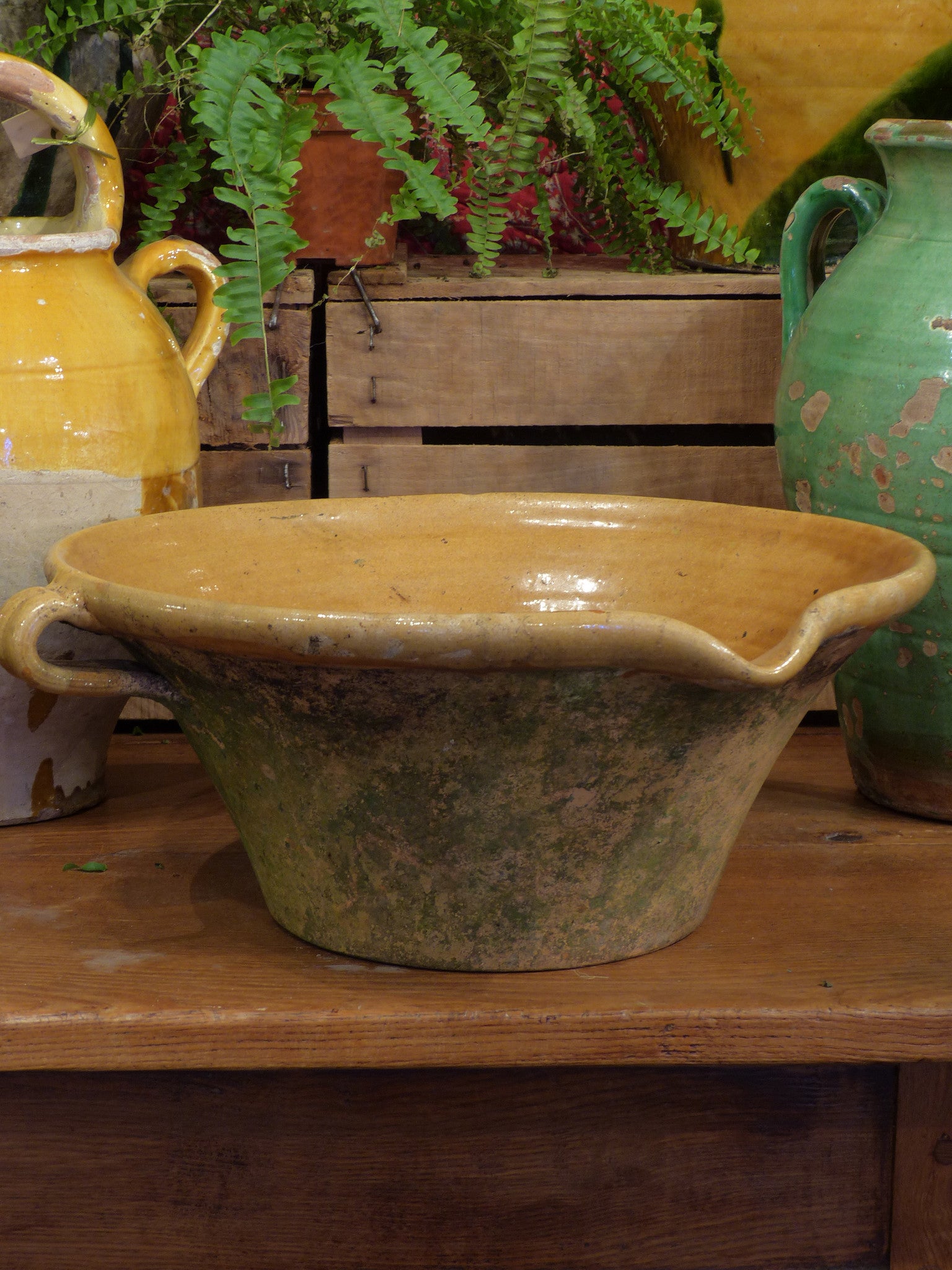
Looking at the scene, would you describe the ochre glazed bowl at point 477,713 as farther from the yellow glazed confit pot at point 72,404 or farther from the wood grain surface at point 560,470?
the wood grain surface at point 560,470

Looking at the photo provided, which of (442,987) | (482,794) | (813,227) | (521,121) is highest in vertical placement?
(521,121)

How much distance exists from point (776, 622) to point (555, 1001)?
323 mm

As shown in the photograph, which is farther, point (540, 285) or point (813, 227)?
point (540, 285)

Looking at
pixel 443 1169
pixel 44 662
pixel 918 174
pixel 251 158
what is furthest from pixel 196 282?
pixel 443 1169

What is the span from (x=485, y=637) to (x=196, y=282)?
65cm

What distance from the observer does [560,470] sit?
4.38 ft

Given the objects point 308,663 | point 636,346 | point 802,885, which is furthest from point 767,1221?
point 636,346

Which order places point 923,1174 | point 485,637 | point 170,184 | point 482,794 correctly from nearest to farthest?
1. point 485,637
2. point 482,794
3. point 923,1174
4. point 170,184

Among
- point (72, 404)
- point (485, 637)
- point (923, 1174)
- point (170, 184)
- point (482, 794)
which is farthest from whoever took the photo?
point (170, 184)

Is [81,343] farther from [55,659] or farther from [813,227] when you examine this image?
[813,227]

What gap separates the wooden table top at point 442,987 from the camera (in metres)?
0.81

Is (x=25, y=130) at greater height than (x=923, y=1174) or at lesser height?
greater

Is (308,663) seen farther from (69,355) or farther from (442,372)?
(442,372)

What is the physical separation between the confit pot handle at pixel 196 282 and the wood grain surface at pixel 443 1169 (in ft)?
2.01
